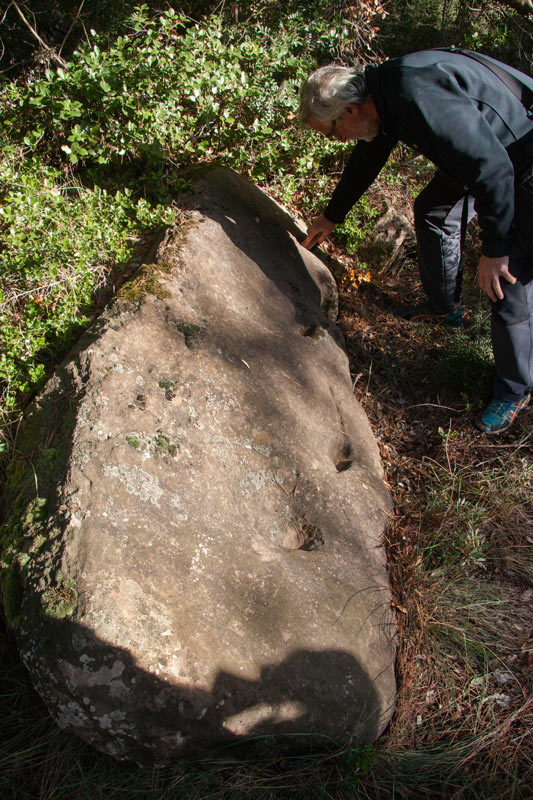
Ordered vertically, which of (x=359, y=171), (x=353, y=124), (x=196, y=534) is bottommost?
(x=196, y=534)

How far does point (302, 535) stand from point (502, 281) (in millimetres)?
1750

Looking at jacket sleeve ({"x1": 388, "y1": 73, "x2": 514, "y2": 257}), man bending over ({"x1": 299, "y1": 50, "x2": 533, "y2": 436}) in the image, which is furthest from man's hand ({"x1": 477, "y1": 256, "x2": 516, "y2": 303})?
jacket sleeve ({"x1": 388, "y1": 73, "x2": 514, "y2": 257})

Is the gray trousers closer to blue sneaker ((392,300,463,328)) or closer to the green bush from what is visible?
blue sneaker ((392,300,463,328))

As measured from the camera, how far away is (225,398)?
2.59 metres

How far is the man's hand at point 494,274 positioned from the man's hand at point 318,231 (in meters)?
1.14

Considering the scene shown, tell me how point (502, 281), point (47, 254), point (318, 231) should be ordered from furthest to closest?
point (318, 231) → point (47, 254) → point (502, 281)

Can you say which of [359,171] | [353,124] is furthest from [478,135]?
[359,171]

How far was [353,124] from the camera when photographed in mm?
2709

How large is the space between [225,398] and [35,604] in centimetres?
121

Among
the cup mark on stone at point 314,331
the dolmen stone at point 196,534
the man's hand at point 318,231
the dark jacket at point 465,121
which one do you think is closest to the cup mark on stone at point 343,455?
the dolmen stone at point 196,534

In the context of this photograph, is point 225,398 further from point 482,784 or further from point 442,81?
point 482,784

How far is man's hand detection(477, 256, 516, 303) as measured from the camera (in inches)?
108

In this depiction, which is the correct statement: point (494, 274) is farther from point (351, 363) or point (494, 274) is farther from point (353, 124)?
point (351, 363)

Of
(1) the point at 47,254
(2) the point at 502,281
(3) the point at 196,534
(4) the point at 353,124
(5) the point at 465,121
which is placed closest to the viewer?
(3) the point at 196,534
